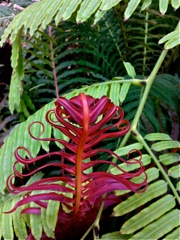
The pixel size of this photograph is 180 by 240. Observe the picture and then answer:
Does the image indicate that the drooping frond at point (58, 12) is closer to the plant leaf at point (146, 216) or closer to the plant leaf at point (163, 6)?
the plant leaf at point (163, 6)

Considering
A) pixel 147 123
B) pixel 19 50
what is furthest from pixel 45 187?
pixel 19 50

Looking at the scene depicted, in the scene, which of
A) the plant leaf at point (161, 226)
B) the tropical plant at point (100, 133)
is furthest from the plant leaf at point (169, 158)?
the plant leaf at point (161, 226)

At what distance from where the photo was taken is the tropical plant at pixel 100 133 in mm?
740

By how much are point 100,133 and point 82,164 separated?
7cm

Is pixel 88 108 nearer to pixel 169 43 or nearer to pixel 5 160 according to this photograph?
pixel 169 43

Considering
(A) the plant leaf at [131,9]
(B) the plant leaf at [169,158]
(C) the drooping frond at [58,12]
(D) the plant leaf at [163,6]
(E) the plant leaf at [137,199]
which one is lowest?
(E) the plant leaf at [137,199]

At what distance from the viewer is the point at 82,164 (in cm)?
73

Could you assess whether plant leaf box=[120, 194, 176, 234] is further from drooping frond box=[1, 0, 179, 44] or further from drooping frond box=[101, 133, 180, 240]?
drooping frond box=[1, 0, 179, 44]

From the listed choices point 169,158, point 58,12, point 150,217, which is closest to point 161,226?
point 150,217

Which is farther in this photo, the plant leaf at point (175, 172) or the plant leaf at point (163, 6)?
the plant leaf at point (163, 6)

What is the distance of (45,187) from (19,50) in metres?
0.50

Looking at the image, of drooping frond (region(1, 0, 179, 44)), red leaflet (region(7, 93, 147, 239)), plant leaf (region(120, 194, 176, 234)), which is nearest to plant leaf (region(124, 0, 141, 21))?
drooping frond (region(1, 0, 179, 44))

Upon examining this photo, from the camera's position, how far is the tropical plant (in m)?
0.74

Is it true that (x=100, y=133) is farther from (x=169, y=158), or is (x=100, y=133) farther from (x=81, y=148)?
(x=169, y=158)
